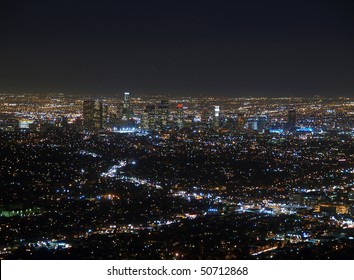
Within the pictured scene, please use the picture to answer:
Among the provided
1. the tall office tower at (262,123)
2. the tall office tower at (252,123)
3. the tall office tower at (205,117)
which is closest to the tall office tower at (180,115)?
the tall office tower at (205,117)

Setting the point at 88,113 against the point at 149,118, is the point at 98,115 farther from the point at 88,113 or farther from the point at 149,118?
the point at 149,118

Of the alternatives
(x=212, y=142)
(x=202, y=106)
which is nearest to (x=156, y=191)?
(x=212, y=142)

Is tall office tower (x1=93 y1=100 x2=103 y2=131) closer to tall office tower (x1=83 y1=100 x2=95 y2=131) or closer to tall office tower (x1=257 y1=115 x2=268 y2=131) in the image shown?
tall office tower (x1=83 y1=100 x2=95 y2=131)

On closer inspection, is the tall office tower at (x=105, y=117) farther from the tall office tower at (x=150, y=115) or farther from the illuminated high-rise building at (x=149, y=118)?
the tall office tower at (x=150, y=115)

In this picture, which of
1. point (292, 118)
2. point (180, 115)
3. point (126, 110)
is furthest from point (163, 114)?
point (292, 118)

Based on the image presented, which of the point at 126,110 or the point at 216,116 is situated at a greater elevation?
the point at 126,110

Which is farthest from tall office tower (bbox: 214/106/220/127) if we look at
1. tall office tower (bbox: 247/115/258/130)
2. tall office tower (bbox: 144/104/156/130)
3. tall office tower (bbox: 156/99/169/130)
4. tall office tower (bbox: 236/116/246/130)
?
tall office tower (bbox: 144/104/156/130)

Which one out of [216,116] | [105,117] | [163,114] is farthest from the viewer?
[216,116]
